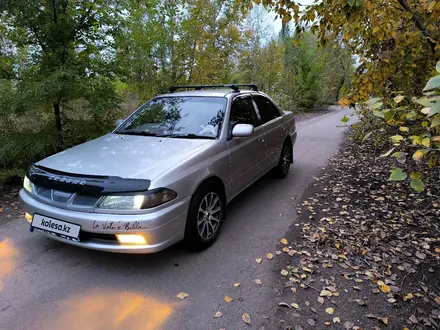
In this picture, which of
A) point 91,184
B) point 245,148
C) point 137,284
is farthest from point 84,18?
point 137,284

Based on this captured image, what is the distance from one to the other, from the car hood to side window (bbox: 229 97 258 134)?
2.14 feet

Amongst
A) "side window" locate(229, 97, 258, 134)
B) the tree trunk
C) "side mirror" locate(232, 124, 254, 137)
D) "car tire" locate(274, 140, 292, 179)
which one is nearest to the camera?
"side mirror" locate(232, 124, 254, 137)

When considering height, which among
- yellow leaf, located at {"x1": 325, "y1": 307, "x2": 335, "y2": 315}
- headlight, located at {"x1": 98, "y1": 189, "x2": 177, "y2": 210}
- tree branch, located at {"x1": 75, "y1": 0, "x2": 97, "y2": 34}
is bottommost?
yellow leaf, located at {"x1": 325, "y1": 307, "x2": 335, "y2": 315}

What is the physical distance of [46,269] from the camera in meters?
3.01

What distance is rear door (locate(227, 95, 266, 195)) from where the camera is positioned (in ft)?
12.6

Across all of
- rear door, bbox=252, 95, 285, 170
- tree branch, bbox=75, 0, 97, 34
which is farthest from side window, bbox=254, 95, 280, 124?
tree branch, bbox=75, 0, 97, 34

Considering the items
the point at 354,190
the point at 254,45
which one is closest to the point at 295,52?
the point at 254,45

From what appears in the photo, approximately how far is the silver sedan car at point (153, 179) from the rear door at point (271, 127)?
484 mm

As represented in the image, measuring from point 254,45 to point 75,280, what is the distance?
61.0 ft

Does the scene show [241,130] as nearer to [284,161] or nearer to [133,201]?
[133,201]

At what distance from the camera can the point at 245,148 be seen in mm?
4066

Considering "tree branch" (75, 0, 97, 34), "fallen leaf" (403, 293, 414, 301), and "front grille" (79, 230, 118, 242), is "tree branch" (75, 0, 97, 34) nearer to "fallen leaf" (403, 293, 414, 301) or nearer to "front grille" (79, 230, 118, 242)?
"front grille" (79, 230, 118, 242)

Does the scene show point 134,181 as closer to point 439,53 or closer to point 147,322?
point 147,322

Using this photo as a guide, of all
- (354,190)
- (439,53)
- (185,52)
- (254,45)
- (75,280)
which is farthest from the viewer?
(254,45)
